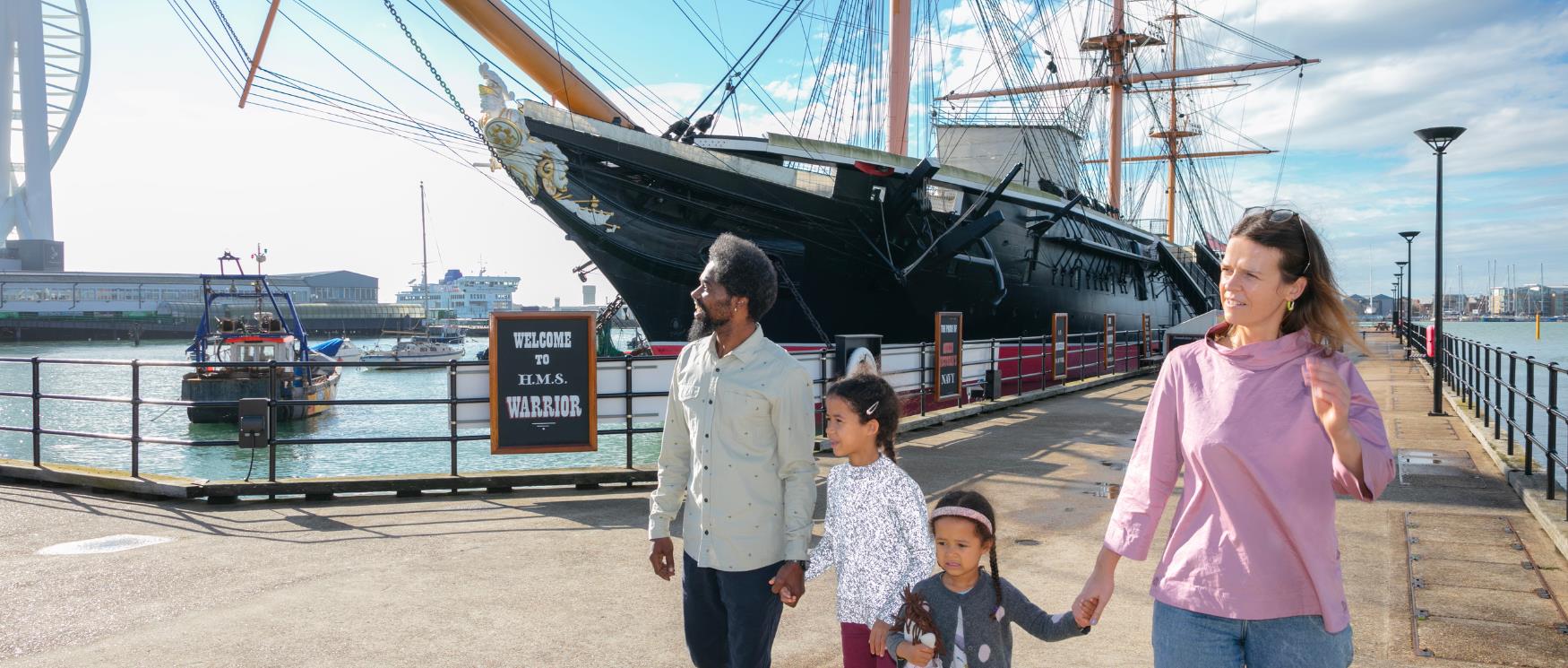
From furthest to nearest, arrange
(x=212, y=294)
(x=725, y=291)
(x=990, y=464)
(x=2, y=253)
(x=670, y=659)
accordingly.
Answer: (x=2, y=253), (x=212, y=294), (x=990, y=464), (x=670, y=659), (x=725, y=291)

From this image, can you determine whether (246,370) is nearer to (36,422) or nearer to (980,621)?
(36,422)

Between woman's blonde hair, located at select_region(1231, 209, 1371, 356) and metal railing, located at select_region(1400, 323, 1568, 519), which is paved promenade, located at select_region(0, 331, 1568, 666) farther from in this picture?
woman's blonde hair, located at select_region(1231, 209, 1371, 356)

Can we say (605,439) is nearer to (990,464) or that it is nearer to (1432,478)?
(990,464)

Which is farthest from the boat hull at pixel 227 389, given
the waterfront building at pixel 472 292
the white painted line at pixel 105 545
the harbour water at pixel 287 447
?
the waterfront building at pixel 472 292

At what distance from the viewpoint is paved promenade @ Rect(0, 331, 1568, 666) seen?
4.07 m

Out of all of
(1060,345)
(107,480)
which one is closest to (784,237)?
(1060,345)

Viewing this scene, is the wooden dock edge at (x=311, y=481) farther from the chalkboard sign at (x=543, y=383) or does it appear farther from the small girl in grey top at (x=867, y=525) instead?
the small girl in grey top at (x=867, y=525)

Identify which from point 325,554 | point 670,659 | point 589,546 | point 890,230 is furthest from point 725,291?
point 890,230

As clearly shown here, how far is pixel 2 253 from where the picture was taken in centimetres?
10519

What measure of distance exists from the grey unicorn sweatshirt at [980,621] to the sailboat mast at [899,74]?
18803 millimetres

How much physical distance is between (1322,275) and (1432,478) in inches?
285

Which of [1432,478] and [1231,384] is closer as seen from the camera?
[1231,384]

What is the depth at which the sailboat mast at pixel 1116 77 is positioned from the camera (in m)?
41.0

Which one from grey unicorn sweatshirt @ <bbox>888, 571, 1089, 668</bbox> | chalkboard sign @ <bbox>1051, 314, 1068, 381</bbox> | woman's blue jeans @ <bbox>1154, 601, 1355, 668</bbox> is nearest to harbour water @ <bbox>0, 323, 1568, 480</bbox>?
grey unicorn sweatshirt @ <bbox>888, 571, 1089, 668</bbox>
